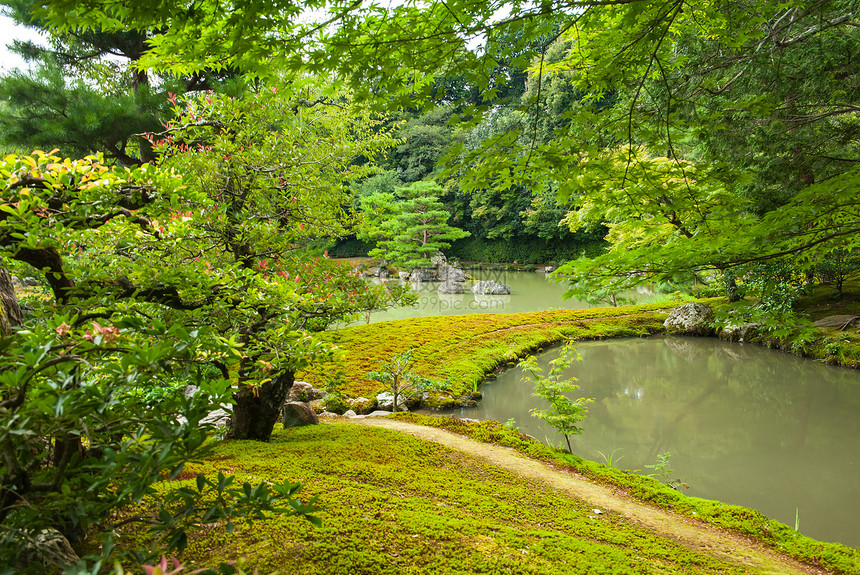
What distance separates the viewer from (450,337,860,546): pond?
10.9 ft

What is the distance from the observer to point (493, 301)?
42.7 ft

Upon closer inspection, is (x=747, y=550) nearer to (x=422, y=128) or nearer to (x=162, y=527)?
(x=162, y=527)

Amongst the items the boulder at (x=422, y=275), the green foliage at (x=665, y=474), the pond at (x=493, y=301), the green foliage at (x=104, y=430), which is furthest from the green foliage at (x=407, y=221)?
the green foliage at (x=104, y=430)

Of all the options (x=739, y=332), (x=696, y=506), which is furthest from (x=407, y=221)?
(x=696, y=506)

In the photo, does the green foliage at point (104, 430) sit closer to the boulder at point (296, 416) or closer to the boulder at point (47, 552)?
the boulder at point (47, 552)

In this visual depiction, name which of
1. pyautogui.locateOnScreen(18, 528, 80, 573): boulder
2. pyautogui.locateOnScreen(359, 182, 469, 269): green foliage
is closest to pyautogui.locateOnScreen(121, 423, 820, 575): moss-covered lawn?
pyautogui.locateOnScreen(18, 528, 80, 573): boulder

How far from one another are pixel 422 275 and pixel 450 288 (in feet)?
5.21

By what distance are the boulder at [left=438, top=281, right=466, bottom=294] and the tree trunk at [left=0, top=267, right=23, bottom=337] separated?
12779 mm

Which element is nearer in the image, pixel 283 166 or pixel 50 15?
pixel 50 15

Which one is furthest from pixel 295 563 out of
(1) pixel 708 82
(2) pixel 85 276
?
(1) pixel 708 82

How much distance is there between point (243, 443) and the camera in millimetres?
2756

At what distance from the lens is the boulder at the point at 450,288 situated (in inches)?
563

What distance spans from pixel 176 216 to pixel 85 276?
0.47 metres

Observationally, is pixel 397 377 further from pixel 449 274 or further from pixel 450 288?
pixel 449 274
